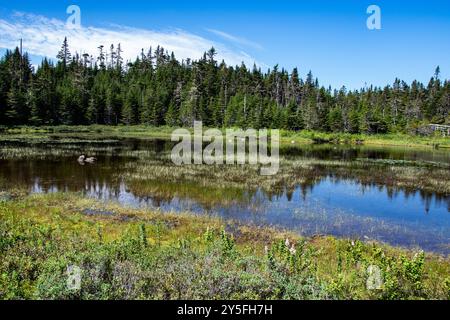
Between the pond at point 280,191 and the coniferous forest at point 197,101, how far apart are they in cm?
6005

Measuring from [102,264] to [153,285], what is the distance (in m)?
1.53

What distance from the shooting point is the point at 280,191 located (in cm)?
2772

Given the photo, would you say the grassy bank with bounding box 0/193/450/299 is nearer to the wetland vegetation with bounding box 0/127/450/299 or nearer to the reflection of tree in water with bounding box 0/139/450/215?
the wetland vegetation with bounding box 0/127/450/299

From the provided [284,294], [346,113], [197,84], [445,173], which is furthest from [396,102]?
[284,294]

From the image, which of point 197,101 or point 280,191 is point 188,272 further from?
point 197,101

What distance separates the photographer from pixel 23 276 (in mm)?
8836

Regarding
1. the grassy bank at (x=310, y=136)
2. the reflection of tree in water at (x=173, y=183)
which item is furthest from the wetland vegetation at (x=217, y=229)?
the grassy bank at (x=310, y=136)

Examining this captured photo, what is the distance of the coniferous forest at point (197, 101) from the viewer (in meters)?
97.4

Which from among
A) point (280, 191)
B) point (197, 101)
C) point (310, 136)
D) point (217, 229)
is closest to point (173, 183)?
point (280, 191)

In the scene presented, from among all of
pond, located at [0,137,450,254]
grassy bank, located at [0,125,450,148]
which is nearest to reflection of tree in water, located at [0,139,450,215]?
pond, located at [0,137,450,254]

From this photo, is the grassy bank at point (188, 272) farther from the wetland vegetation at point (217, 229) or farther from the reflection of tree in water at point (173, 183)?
the reflection of tree in water at point (173, 183)

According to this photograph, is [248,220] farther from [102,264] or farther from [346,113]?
[346,113]

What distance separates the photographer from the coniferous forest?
97375 millimetres

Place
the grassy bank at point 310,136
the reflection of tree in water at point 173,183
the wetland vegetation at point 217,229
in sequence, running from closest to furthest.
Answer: the wetland vegetation at point 217,229, the reflection of tree in water at point 173,183, the grassy bank at point 310,136
